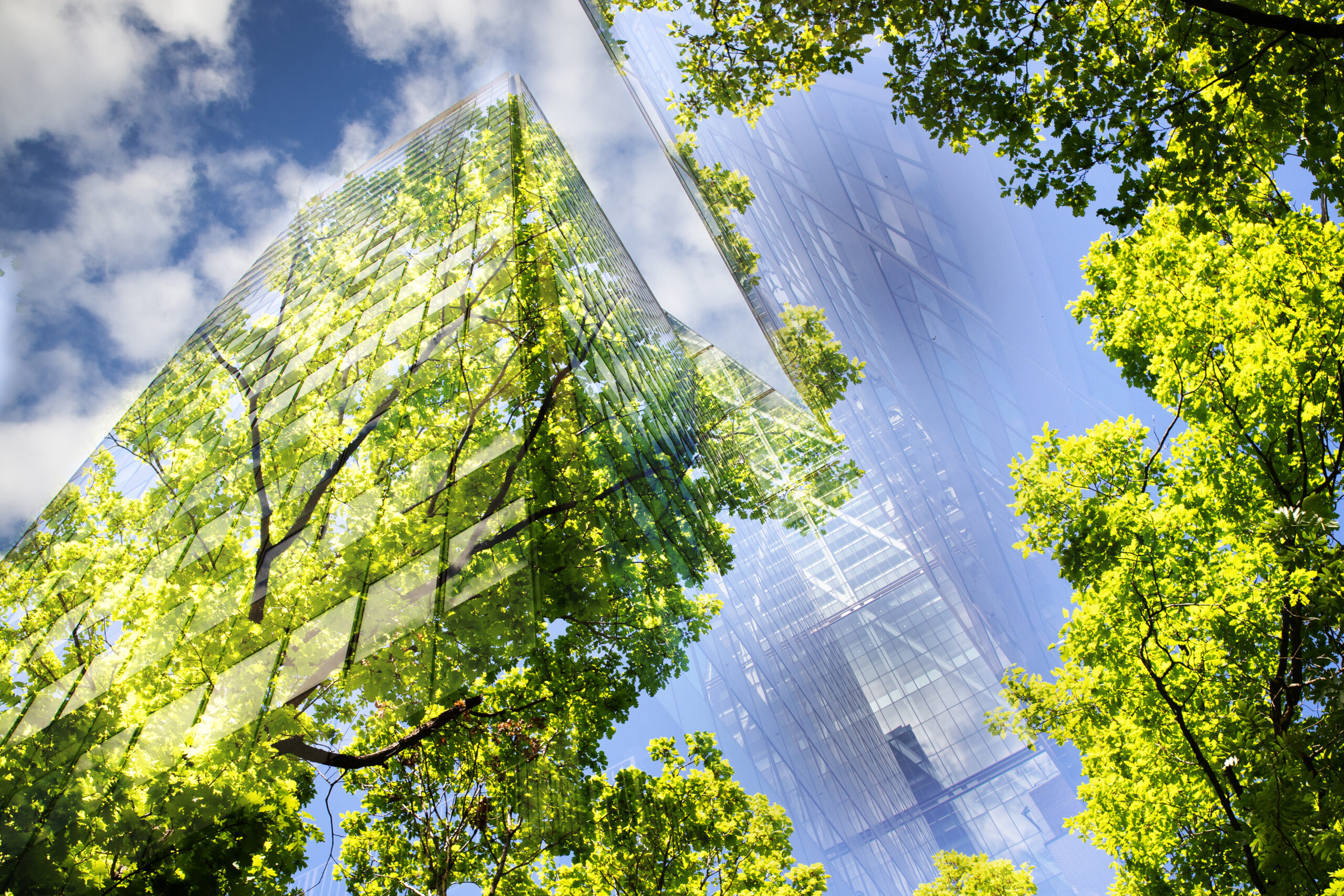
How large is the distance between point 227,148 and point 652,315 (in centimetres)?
1062

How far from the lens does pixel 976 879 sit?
53.8 feet

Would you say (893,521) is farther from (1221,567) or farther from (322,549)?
(322,549)

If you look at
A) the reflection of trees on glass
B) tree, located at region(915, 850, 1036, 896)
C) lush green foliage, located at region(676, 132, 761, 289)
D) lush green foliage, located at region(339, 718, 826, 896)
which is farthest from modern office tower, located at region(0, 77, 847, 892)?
tree, located at region(915, 850, 1036, 896)

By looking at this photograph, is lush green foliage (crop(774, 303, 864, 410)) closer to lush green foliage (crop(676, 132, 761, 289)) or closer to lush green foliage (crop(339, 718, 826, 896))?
lush green foliage (crop(676, 132, 761, 289))

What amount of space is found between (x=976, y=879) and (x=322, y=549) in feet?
65.7

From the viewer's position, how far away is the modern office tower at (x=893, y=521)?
13.2m

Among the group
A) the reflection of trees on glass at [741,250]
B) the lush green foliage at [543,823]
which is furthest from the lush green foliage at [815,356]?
the lush green foliage at [543,823]

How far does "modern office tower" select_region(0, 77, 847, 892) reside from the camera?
4.23 meters

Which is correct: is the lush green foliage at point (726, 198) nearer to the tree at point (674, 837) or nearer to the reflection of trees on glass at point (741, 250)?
the reflection of trees on glass at point (741, 250)

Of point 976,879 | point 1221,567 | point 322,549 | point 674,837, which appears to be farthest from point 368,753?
point 976,879

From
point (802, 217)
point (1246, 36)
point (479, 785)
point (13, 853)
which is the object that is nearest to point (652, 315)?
point (802, 217)

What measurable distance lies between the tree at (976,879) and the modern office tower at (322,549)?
50.5ft

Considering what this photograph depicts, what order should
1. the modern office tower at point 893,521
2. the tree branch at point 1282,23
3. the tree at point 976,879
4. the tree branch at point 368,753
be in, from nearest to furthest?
1. the tree branch at point 1282,23
2. the tree branch at point 368,753
3. the modern office tower at point 893,521
4. the tree at point 976,879

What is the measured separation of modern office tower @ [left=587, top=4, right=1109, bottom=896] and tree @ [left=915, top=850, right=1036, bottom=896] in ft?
16.6
